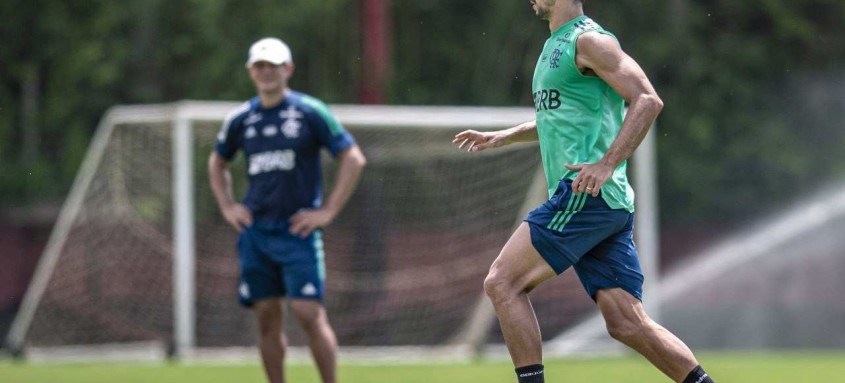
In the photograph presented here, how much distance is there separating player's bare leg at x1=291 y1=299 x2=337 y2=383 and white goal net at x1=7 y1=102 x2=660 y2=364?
549cm

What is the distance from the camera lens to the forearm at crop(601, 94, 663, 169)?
20.3 feet

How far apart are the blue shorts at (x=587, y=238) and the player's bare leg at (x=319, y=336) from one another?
2.37 meters

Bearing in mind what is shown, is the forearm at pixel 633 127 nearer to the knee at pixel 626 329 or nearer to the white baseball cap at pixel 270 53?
the knee at pixel 626 329

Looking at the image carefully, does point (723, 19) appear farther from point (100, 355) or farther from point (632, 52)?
point (100, 355)

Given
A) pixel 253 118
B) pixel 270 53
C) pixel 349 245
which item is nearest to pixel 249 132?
pixel 253 118

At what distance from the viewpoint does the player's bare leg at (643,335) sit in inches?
253

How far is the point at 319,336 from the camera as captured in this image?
28.3ft

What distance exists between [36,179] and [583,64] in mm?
19731

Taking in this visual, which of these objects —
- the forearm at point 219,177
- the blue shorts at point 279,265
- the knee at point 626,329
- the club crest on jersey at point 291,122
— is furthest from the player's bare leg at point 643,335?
the forearm at point 219,177

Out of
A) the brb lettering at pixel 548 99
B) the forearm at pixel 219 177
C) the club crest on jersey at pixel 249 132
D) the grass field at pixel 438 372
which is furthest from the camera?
the grass field at pixel 438 372

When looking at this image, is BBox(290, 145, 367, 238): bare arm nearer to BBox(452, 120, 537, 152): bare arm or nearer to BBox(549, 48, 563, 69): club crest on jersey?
BBox(452, 120, 537, 152): bare arm

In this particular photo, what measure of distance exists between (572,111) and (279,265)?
9.19 ft

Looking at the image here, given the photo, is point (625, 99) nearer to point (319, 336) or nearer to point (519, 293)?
point (519, 293)

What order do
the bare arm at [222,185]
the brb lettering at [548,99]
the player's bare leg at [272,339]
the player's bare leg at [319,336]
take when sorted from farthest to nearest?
the bare arm at [222,185], the player's bare leg at [272,339], the player's bare leg at [319,336], the brb lettering at [548,99]
